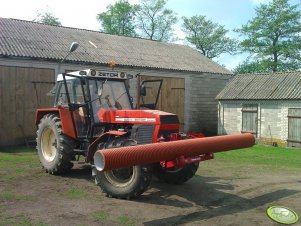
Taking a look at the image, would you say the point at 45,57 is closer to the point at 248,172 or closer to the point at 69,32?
the point at 69,32

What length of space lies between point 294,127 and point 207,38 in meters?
28.5

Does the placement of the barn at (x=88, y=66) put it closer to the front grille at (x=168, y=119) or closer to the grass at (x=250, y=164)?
the grass at (x=250, y=164)

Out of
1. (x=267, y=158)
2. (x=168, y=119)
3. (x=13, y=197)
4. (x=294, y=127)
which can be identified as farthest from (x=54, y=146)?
(x=294, y=127)

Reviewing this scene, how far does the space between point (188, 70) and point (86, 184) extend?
12.7m

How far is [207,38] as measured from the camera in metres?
43.4

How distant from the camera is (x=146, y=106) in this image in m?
8.88

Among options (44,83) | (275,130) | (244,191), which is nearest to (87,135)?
(244,191)

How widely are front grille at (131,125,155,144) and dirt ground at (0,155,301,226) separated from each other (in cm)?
96

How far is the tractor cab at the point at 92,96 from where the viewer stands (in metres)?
8.02

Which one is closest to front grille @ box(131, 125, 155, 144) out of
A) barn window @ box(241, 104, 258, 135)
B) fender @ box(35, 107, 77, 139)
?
fender @ box(35, 107, 77, 139)

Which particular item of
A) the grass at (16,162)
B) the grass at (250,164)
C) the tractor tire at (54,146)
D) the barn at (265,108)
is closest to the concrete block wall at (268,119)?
the barn at (265,108)

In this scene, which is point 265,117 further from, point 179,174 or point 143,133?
point 143,133

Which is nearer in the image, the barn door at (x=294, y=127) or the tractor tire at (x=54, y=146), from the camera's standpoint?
the tractor tire at (x=54, y=146)

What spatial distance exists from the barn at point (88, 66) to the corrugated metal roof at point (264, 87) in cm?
154
